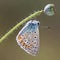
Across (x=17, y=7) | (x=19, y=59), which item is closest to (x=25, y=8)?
(x=17, y=7)

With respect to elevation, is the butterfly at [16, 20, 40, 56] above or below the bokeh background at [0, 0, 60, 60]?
→ below

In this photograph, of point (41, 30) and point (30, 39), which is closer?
point (30, 39)

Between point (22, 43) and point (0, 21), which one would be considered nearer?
point (22, 43)

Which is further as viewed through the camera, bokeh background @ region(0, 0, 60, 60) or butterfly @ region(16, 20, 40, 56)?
bokeh background @ region(0, 0, 60, 60)

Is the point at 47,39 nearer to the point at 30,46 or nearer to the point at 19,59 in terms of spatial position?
the point at 19,59
